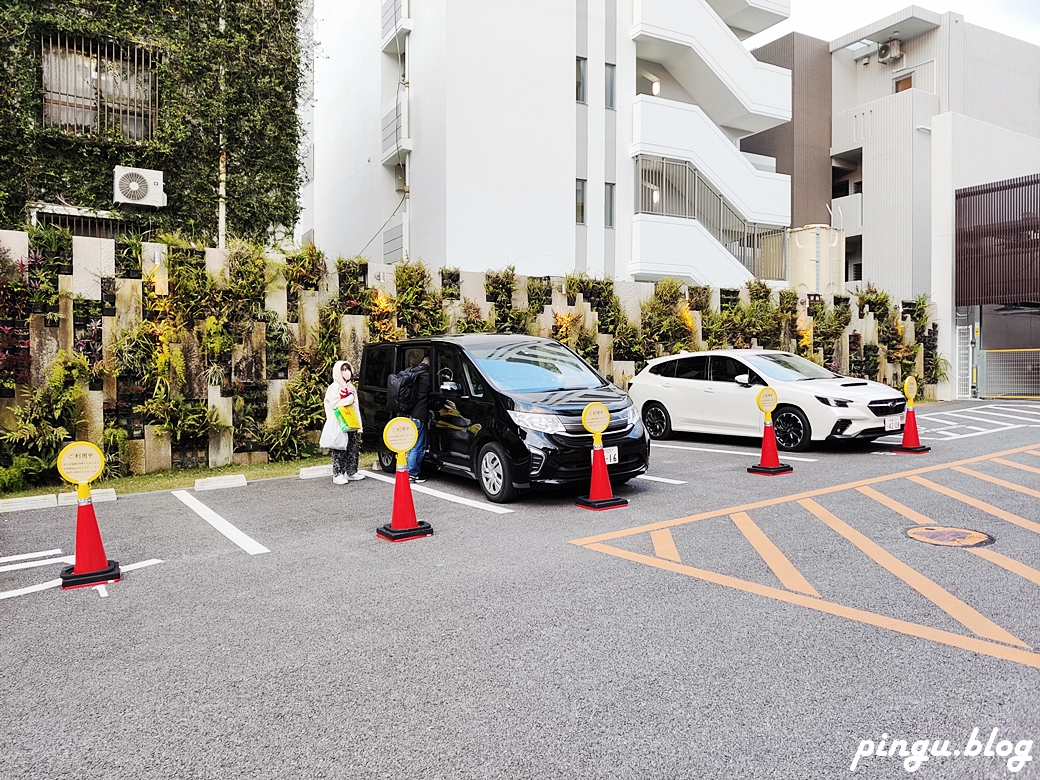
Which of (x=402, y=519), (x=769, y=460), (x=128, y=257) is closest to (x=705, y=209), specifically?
(x=769, y=460)

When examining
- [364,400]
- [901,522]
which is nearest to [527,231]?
[364,400]

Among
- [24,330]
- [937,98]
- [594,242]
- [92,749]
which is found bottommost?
[92,749]

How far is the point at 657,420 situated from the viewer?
502 inches

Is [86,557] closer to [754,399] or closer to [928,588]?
[928,588]

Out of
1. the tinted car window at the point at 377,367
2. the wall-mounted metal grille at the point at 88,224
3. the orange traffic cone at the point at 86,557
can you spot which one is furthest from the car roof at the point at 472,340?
the wall-mounted metal grille at the point at 88,224

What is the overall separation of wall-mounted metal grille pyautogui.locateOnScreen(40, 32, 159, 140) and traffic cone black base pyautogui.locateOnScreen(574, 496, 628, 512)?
12.0 m

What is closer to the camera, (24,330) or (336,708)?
(336,708)

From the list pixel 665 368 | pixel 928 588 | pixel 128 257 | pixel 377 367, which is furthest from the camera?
pixel 665 368

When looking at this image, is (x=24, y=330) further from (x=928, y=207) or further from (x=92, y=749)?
(x=928, y=207)

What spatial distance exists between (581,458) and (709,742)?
185 inches

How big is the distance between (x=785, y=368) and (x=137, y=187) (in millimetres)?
11937

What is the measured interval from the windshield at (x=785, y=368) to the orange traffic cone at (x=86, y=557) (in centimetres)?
898

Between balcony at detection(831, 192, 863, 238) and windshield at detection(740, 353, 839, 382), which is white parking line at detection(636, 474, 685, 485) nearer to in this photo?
windshield at detection(740, 353, 839, 382)

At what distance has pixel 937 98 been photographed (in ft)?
81.4
